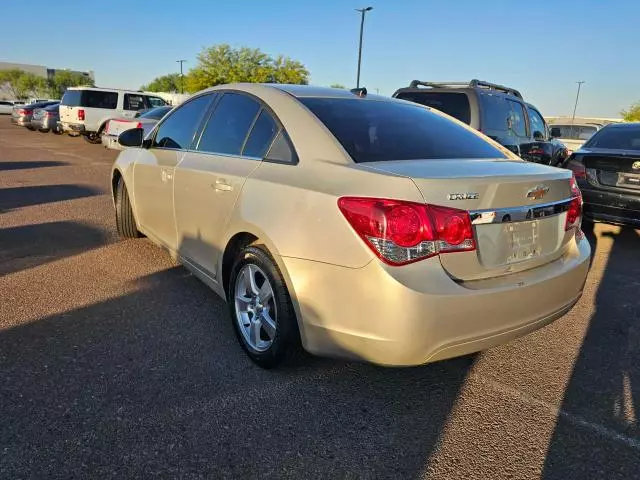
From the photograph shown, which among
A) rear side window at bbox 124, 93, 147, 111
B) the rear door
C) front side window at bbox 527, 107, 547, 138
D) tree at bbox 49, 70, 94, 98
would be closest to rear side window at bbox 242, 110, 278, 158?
the rear door

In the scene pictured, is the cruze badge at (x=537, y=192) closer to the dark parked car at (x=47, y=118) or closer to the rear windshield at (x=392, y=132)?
the rear windshield at (x=392, y=132)

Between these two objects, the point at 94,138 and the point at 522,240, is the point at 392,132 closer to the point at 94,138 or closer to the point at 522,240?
the point at 522,240

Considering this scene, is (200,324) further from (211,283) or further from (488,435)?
(488,435)

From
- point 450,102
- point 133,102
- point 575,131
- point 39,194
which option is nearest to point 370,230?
point 450,102

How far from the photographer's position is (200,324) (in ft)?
11.1

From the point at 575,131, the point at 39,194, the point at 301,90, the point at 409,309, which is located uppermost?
the point at 575,131

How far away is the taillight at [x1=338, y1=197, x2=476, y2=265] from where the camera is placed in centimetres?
209

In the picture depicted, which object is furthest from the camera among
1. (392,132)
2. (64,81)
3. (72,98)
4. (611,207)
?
(64,81)

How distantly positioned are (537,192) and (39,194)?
7828mm

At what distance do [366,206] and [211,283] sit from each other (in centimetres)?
155

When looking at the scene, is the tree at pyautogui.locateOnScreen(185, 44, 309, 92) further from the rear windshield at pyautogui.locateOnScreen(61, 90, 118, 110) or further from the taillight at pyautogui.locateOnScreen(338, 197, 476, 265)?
the taillight at pyautogui.locateOnScreen(338, 197, 476, 265)

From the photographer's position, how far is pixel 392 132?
2.97 m

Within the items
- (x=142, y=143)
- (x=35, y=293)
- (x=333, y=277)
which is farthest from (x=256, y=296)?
(x=142, y=143)

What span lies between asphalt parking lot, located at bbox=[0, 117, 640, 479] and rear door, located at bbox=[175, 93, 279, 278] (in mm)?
558
